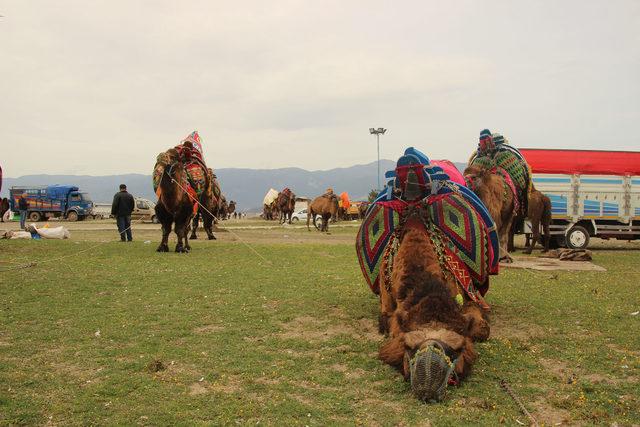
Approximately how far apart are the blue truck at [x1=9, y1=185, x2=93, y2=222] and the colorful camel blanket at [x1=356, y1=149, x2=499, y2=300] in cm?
4587

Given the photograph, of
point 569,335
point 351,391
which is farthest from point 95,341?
point 569,335

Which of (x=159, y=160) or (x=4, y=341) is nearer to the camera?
(x=4, y=341)

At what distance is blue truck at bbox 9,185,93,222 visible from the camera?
154 ft

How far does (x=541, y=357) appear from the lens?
5465 mm

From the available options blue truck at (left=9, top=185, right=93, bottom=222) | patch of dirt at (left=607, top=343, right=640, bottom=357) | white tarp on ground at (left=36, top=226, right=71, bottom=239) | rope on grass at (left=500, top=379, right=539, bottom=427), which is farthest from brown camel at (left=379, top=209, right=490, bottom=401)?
blue truck at (left=9, top=185, right=93, bottom=222)

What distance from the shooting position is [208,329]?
655 cm

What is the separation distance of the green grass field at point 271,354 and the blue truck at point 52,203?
133ft

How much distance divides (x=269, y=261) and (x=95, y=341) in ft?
23.8

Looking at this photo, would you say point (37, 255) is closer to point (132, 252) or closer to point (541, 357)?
point (132, 252)

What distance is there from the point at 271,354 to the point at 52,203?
47765mm

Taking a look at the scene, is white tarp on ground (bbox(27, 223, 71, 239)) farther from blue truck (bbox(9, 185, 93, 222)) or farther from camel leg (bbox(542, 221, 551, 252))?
blue truck (bbox(9, 185, 93, 222))

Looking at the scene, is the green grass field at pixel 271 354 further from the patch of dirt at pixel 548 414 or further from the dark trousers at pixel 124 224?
the dark trousers at pixel 124 224

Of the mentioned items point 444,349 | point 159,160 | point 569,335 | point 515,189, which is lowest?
point 569,335

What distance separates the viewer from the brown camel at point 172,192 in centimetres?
1370
